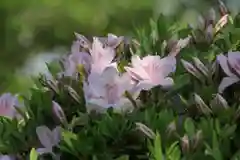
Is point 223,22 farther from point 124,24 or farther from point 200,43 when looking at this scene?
point 124,24

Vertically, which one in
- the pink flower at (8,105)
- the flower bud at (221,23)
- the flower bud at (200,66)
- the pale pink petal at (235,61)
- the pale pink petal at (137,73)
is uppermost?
the flower bud at (221,23)

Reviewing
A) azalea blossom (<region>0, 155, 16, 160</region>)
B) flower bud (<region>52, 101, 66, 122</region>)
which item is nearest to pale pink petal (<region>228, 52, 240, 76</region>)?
flower bud (<region>52, 101, 66, 122</region>)

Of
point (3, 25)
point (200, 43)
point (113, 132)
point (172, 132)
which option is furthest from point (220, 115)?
point (3, 25)

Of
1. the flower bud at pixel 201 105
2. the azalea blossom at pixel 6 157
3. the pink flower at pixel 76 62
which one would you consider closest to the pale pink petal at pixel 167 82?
the flower bud at pixel 201 105

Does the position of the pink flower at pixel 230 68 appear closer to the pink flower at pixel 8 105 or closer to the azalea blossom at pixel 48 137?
the azalea blossom at pixel 48 137

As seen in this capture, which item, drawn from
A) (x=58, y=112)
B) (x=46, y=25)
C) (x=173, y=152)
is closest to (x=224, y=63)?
(x=173, y=152)

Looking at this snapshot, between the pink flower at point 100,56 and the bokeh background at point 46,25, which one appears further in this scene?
the bokeh background at point 46,25

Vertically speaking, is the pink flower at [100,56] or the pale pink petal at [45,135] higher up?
the pink flower at [100,56]

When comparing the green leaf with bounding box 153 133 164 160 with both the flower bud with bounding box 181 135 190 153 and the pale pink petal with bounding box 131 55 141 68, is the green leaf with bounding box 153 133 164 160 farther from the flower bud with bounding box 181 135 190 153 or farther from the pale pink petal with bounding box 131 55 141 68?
the pale pink petal with bounding box 131 55 141 68
